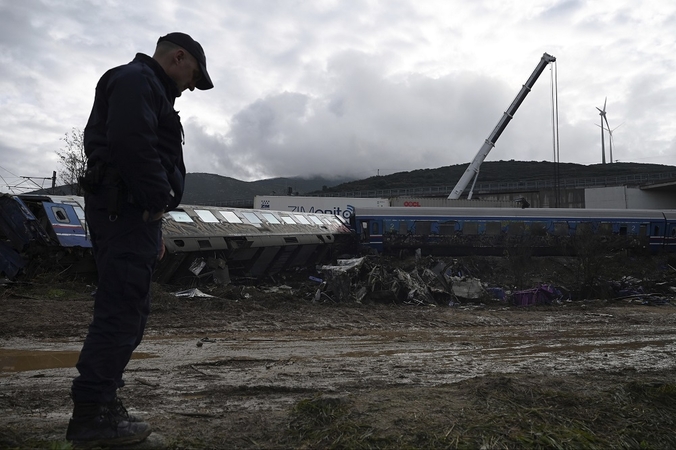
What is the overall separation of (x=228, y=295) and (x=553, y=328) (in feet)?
22.5

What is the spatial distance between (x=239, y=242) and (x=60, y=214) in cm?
480

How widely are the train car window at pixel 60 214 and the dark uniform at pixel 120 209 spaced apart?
1139 centimetres

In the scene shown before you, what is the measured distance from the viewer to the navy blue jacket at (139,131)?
258 centimetres

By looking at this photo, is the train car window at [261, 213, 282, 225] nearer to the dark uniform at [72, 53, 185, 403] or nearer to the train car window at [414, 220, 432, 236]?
the train car window at [414, 220, 432, 236]

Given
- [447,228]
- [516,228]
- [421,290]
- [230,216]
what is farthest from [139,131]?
[516,228]

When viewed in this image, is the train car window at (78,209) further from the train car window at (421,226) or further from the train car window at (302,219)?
the train car window at (421,226)

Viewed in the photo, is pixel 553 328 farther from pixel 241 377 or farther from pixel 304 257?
pixel 304 257

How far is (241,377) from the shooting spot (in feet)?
14.2

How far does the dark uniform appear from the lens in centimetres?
259

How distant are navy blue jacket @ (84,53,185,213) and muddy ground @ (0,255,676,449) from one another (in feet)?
4.09

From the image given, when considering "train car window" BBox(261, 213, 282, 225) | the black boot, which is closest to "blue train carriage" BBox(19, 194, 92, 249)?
"train car window" BBox(261, 213, 282, 225)

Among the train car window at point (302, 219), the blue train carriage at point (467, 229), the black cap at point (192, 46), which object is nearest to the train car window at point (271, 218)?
the train car window at point (302, 219)

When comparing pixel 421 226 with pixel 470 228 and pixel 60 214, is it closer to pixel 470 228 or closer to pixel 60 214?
pixel 470 228

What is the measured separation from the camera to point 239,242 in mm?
15789
